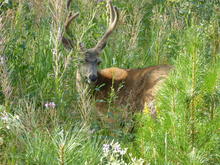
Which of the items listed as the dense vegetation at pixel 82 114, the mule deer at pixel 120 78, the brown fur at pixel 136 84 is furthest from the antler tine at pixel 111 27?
the dense vegetation at pixel 82 114

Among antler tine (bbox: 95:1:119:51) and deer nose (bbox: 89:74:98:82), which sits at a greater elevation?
antler tine (bbox: 95:1:119:51)

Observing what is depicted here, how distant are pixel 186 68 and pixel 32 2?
4.70m

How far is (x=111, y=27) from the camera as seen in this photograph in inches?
318

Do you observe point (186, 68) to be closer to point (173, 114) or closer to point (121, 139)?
point (173, 114)

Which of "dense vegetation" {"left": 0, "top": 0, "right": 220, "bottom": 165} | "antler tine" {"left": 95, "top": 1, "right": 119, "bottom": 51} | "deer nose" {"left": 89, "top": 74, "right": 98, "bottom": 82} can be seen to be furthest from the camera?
"antler tine" {"left": 95, "top": 1, "right": 119, "bottom": 51}

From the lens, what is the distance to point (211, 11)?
9273mm

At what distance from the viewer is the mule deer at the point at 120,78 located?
7266 mm

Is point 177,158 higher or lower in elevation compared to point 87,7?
lower

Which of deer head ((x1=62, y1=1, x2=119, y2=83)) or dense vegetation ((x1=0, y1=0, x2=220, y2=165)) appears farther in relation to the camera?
deer head ((x1=62, y1=1, x2=119, y2=83))

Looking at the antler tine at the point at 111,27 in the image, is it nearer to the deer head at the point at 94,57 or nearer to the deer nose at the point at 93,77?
the deer head at the point at 94,57

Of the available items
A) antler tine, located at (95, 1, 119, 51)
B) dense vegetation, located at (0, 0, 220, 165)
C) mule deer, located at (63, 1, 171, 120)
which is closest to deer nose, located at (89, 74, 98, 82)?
mule deer, located at (63, 1, 171, 120)

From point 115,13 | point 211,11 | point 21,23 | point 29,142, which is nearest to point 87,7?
point 115,13

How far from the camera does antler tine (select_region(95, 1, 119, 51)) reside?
25.9 feet

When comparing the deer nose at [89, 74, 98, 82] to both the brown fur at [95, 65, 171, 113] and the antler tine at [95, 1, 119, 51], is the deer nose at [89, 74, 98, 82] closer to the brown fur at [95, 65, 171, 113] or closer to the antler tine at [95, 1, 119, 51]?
the brown fur at [95, 65, 171, 113]
